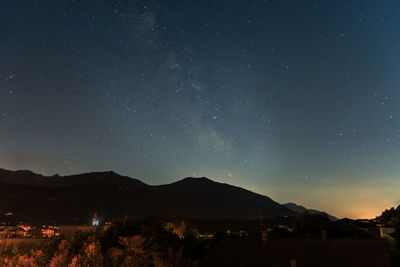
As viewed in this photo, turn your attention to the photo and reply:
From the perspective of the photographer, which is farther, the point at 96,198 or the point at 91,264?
the point at 96,198

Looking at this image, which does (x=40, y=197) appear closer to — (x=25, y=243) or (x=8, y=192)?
(x=8, y=192)

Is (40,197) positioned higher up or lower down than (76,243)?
higher up

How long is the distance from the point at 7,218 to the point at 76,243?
107874mm

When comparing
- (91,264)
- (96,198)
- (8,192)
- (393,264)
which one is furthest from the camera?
(96,198)

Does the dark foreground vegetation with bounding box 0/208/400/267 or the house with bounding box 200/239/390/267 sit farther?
the house with bounding box 200/239/390/267

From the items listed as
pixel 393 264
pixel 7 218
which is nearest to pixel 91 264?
pixel 393 264

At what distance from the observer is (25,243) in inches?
1697

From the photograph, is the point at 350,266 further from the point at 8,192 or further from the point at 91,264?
the point at 8,192

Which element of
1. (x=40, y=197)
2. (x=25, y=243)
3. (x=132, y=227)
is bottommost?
(x=25, y=243)

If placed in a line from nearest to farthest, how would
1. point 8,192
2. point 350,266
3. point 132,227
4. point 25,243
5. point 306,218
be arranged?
point 350,266 < point 132,227 < point 25,243 < point 306,218 < point 8,192

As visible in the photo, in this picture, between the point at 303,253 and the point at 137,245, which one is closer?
the point at 137,245

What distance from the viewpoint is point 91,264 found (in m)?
9.39

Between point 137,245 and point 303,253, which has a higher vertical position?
point 137,245

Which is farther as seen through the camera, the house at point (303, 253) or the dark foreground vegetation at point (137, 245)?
the house at point (303, 253)
